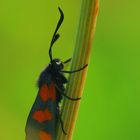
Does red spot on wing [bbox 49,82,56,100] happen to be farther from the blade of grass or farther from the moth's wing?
the blade of grass

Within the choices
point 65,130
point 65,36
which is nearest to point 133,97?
point 65,36

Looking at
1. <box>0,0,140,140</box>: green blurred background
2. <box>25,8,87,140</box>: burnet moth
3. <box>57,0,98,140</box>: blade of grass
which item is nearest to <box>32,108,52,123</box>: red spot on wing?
<box>25,8,87,140</box>: burnet moth

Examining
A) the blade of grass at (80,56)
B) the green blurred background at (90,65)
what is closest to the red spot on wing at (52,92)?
the green blurred background at (90,65)

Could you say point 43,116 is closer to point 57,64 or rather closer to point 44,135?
point 44,135

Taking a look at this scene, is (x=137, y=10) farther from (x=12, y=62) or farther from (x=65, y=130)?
(x=65, y=130)

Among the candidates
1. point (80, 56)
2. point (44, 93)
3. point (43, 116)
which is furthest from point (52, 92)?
point (80, 56)

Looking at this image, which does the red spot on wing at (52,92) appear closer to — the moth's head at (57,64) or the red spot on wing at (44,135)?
the moth's head at (57,64)
